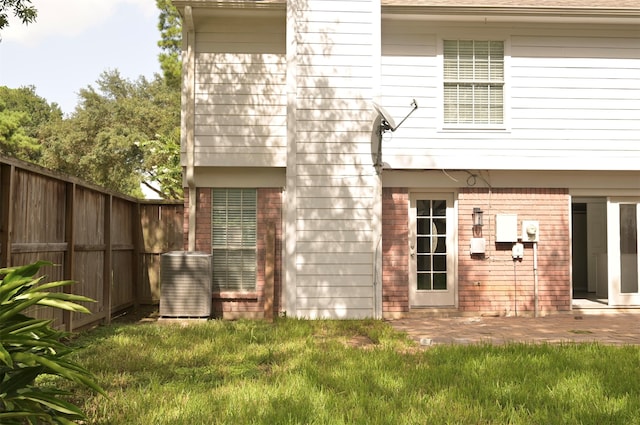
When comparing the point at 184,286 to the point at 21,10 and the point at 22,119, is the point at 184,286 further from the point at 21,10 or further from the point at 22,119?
the point at 22,119

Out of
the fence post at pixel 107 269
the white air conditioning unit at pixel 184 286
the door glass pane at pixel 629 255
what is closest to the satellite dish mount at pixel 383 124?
the white air conditioning unit at pixel 184 286

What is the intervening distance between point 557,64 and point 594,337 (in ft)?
16.3

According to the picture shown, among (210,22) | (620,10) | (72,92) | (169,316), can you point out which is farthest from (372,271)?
(72,92)

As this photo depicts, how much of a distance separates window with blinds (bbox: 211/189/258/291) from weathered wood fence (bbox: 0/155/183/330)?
1.10 metres

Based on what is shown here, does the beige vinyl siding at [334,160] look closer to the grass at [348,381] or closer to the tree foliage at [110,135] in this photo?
the grass at [348,381]

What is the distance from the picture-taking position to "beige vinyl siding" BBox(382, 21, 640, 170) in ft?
33.4

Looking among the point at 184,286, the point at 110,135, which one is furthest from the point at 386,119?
the point at 110,135

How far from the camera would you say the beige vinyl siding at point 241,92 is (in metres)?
10.1

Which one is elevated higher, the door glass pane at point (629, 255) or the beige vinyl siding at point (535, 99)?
the beige vinyl siding at point (535, 99)

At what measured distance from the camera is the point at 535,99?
34.1 feet

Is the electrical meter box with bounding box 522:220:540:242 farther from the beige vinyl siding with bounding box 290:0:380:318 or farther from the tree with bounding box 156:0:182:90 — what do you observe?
the tree with bounding box 156:0:182:90

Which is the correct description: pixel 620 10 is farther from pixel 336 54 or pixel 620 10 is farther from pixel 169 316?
pixel 169 316

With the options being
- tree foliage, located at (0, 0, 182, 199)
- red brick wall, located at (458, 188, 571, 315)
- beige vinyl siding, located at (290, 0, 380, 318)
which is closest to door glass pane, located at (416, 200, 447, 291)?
red brick wall, located at (458, 188, 571, 315)

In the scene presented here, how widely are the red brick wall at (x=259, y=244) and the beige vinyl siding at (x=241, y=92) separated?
59 centimetres
